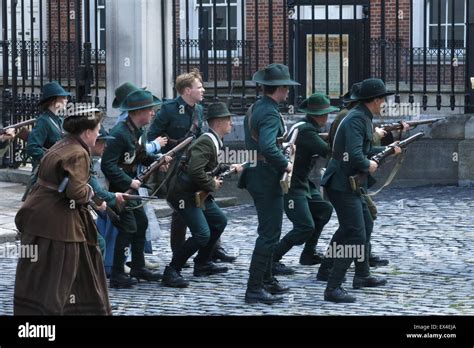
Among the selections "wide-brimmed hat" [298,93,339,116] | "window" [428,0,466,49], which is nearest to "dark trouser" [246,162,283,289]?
"wide-brimmed hat" [298,93,339,116]

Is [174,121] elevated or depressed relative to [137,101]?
depressed

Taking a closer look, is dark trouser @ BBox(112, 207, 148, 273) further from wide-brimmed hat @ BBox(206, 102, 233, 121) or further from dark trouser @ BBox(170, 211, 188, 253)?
wide-brimmed hat @ BBox(206, 102, 233, 121)

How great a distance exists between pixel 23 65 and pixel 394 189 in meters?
5.41

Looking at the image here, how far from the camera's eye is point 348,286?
1135 centimetres

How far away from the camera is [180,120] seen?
12.2 metres

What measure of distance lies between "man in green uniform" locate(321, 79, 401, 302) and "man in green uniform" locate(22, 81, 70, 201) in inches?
103

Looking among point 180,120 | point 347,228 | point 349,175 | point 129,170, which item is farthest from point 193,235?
point 349,175

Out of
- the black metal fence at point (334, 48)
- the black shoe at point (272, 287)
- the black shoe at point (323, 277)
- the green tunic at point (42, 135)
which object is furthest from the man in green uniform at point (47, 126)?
the black metal fence at point (334, 48)

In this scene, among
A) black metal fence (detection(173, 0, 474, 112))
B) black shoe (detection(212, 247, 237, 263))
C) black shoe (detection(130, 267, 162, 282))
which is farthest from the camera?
black metal fence (detection(173, 0, 474, 112))

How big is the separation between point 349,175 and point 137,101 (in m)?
1.95

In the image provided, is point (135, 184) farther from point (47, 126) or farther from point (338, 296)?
point (338, 296)

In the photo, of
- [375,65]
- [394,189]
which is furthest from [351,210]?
[375,65]

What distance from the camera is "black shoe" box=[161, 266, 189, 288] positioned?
11.3m
